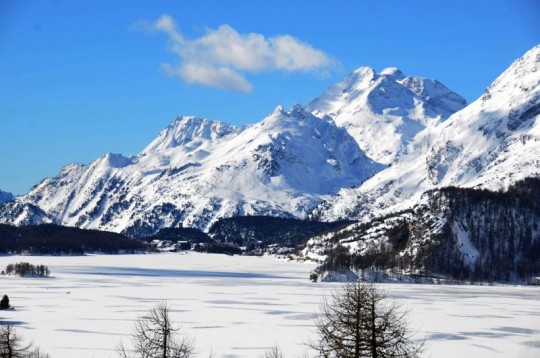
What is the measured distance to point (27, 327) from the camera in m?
102

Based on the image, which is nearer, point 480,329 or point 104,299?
point 480,329

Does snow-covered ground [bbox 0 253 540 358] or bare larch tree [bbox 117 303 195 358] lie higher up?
bare larch tree [bbox 117 303 195 358]

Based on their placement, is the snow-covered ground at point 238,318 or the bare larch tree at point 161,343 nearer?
the bare larch tree at point 161,343

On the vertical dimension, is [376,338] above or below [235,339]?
above

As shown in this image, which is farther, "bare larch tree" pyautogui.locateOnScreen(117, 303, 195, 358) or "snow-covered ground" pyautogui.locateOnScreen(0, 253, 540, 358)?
"snow-covered ground" pyautogui.locateOnScreen(0, 253, 540, 358)

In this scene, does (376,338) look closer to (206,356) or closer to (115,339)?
(206,356)

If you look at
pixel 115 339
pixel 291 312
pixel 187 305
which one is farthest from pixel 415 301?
pixel 115 339

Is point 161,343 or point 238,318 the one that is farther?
point 238,318

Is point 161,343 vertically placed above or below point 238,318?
above

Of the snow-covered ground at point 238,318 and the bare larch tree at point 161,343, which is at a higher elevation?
the bare larch tree at point 161,343

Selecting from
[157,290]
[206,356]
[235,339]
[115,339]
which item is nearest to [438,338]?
[235,339]

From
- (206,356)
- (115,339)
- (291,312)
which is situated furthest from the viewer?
(291,312)

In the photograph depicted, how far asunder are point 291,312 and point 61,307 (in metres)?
41.8

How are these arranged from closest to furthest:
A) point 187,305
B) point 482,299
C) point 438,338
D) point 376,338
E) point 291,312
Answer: point 376,338 → point 438,338 → point 291,312 → point 187,305 → point 482,299
